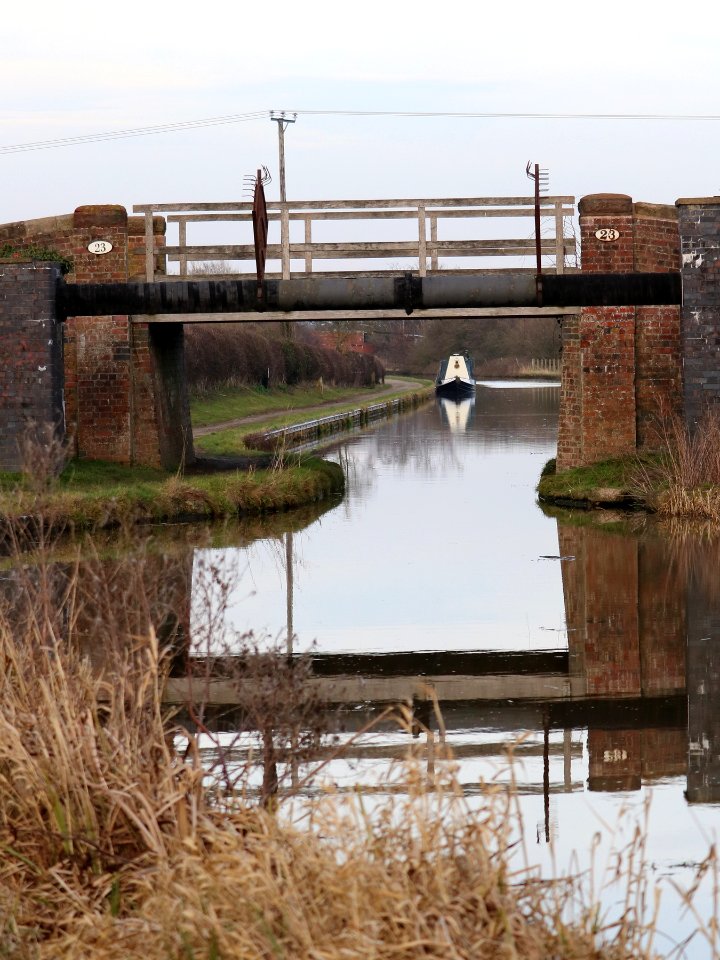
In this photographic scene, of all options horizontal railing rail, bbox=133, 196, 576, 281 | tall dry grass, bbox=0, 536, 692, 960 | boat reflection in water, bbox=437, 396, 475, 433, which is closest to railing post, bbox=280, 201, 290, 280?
horizontal railing rail, bbox=133, 196, 576, 281

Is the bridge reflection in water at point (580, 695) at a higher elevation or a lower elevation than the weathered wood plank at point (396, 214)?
lower

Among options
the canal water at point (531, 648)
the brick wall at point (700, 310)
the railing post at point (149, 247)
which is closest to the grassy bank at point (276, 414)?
the railing post at point (149, 247)

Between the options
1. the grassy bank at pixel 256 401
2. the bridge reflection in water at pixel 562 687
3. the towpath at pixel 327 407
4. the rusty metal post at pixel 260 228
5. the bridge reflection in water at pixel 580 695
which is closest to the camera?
the bridge reflection in water at pixel 562 687

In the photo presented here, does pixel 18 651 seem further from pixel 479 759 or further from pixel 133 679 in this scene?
pixel 479 759

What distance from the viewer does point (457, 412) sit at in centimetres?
4803

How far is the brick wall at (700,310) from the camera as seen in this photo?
1897 centimetres

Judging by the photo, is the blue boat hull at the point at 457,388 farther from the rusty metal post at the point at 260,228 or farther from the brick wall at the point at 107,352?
→ the rusty metal post at the point at 260,228

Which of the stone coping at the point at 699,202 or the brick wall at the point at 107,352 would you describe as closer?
the stone coping at the point at 699,202

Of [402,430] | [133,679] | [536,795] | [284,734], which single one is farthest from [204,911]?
[402,430]

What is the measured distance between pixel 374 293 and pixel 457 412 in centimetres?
2925

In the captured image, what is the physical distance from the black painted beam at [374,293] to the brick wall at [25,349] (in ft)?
1.12

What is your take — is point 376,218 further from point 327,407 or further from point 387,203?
point 327,407

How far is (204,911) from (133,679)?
1.67 metres

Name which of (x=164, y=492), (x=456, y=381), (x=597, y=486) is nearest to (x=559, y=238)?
(x=597, y=486)
